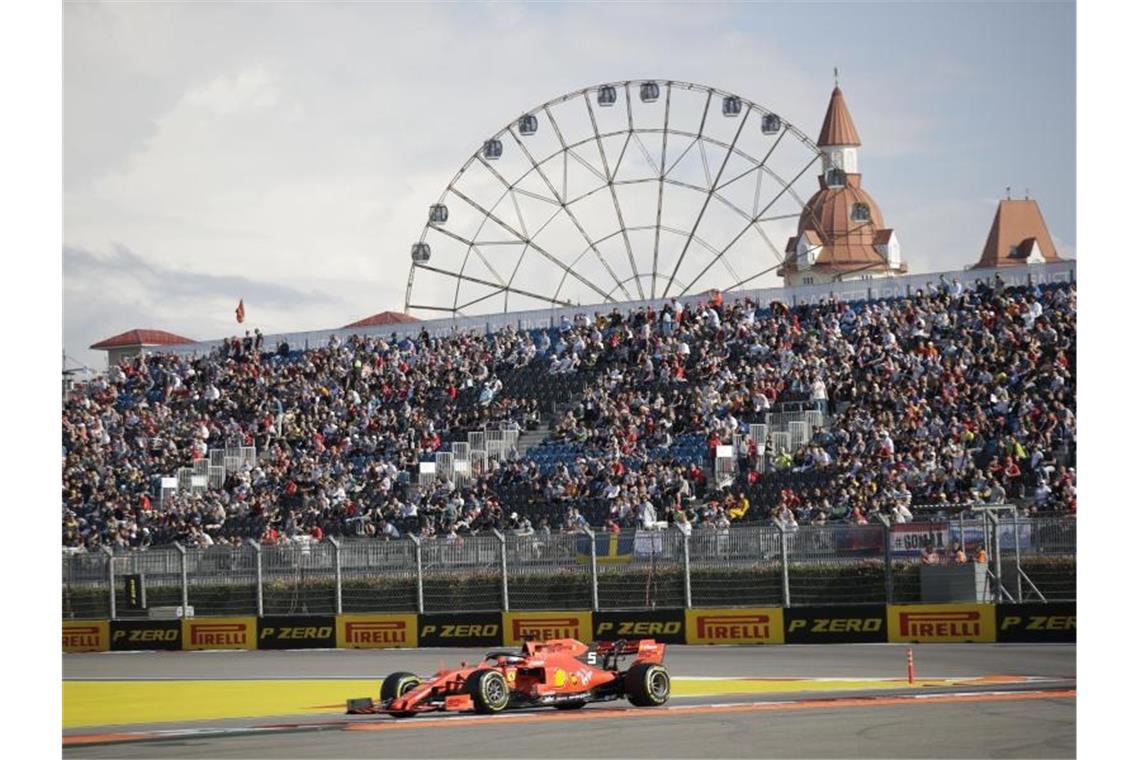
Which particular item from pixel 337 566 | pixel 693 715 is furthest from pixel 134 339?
pixel 693 715

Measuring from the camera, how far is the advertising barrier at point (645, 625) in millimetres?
27312

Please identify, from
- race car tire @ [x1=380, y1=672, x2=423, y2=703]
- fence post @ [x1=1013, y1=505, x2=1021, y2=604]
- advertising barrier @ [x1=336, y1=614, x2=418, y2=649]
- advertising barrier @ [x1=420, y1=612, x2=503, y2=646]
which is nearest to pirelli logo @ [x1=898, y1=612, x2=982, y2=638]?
fence post @ [x1=1013, y1=505, x2=1021, y2=604]

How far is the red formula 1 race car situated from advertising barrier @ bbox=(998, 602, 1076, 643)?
845cm

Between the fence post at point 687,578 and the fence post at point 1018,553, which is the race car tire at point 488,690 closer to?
the fence post at point 1018,553

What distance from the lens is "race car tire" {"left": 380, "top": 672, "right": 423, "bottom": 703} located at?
54.8 ft

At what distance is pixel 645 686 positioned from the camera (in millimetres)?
17188

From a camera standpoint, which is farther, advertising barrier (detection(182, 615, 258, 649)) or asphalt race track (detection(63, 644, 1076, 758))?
advertising barrier (detection(182, 615, 258, 649))

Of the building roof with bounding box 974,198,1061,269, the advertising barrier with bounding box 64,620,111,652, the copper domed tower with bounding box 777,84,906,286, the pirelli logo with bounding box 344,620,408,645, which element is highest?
the copper domed tower with bounding box 777,84,906,286

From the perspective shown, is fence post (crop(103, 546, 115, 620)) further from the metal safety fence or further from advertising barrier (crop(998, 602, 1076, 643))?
advertising barrier (crop(998, 602, 1076, 643))

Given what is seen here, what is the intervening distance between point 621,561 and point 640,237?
1941cm

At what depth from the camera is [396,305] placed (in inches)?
1865

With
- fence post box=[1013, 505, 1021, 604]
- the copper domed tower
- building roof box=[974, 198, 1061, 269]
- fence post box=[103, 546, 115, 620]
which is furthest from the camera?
the copper domed tower

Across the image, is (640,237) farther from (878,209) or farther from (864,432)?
(878,209)

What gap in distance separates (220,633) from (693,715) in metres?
16.5
